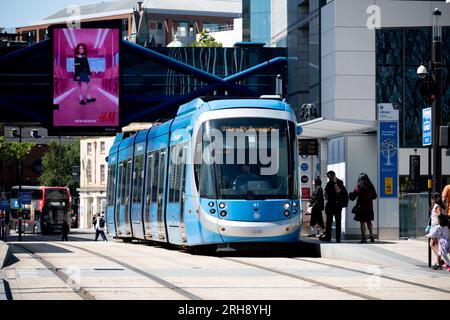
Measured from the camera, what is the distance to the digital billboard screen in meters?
60.8

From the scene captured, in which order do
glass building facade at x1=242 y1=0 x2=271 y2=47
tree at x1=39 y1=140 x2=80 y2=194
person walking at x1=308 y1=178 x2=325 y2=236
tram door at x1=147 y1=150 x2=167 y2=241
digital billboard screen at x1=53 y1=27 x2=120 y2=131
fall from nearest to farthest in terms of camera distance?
tram door at x1=147 y1=150 x2=167 y2=241, person walking at x1=308 y1=178 x2=325 y2=236, digital billboard screen at x1=53 y1=27 x2=120 y2=131, glass building facade at x1=242 y1=0 x2=271 y2=47, tree at x1=39 y1=140 x2=80 y2=194

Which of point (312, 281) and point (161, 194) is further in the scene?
point (161, 194)

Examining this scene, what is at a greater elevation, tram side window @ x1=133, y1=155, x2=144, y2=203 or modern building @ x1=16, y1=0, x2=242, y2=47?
modern building @ x1=16, y1=0, x2=242, y2=47

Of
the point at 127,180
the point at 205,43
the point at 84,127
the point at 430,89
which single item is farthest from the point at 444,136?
the point at 205,43

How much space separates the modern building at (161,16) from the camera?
154 metres

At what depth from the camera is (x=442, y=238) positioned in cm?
2234

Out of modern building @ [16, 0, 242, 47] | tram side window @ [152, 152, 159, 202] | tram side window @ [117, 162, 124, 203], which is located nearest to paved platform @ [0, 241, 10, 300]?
tram side window @ [152, 152, 159, 202]

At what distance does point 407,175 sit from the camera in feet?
162

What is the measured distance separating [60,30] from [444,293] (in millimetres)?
46305

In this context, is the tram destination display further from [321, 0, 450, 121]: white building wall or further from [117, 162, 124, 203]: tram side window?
[321, 0, 450, 121]: white building wall

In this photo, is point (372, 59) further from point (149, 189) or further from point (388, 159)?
point (149, 189)

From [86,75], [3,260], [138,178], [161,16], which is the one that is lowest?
[3,260]

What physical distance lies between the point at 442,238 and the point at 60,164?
418ft

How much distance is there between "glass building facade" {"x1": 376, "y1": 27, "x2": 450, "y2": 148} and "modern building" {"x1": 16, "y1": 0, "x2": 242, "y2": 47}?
341 feet
